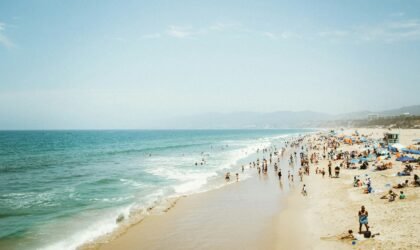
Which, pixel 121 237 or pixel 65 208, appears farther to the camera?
pixel 65 208

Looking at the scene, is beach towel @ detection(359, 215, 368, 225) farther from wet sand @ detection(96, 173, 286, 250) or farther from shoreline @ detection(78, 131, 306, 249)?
shoreline @ detection(78, 131, 306, 249)

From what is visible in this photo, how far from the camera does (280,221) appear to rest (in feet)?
53.9

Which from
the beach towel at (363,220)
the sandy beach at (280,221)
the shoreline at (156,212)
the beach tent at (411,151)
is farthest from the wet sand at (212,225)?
the beach tent at (411,151)

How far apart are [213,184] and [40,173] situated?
2057 centimetres

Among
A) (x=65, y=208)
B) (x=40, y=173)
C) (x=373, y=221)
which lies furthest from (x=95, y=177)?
(x=373, y=221)

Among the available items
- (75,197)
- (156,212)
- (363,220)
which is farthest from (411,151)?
(75,197)

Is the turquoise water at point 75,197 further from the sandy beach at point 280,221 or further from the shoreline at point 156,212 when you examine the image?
the sandy beach at point 280,221

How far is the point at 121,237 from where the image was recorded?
14.6m

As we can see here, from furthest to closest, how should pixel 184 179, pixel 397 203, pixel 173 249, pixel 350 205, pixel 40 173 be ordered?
pixel 40 173, pixel 184 179, pixel 350 205, pixel 397 203, pixel 173 249

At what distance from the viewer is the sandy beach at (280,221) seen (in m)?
12.9

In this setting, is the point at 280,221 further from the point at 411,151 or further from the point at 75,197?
the point at 411,151

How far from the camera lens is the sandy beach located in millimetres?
12906

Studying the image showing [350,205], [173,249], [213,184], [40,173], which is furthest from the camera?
[40,173]

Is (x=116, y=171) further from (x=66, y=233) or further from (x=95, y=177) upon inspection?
(x=66, y=233)
